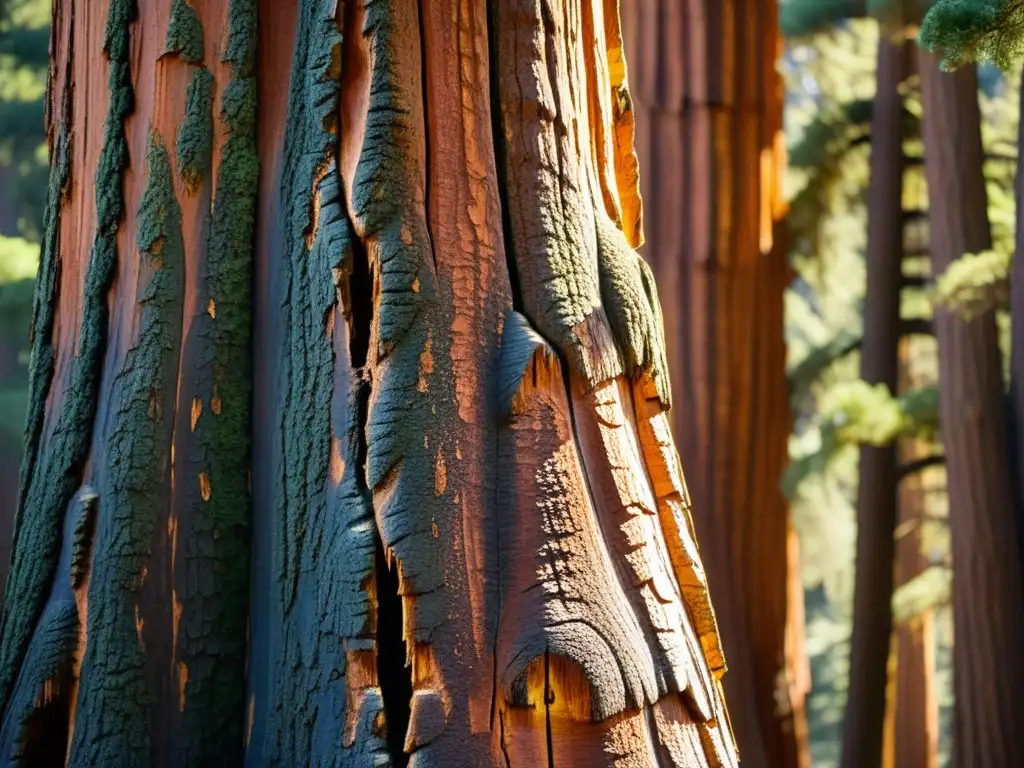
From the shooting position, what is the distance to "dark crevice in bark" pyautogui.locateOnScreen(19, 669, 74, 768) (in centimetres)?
178

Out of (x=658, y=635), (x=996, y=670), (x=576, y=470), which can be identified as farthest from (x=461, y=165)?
(x=996, y=670)

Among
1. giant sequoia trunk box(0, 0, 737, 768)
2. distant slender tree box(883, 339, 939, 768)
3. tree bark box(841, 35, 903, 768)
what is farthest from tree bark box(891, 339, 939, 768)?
giant sequoia trunk box(0, 0, 737, 768)

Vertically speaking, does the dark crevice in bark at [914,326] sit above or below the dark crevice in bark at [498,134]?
above

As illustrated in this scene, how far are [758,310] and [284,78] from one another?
4.55 metres

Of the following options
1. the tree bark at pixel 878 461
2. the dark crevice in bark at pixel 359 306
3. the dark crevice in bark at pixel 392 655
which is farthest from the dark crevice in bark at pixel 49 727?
the tree bark at pixel 878 461

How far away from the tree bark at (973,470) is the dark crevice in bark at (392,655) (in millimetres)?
3975

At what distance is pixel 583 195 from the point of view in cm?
182

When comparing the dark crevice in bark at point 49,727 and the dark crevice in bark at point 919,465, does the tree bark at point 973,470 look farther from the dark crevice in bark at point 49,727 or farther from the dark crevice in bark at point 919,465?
the dark crevice in bark at point 49,727

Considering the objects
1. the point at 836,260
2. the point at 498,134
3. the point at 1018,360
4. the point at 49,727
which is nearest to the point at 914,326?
the point at 836,260

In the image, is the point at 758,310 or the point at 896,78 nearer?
the point at 758,310

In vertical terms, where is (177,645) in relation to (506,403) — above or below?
below

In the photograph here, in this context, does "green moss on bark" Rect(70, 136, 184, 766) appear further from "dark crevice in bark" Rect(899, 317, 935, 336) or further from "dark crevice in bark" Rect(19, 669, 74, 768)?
"dark crevice in bark" Rect(899, 317, 935, 336)

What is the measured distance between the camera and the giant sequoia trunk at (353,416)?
1.60 meters

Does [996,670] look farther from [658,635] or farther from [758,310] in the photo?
[658,635]
